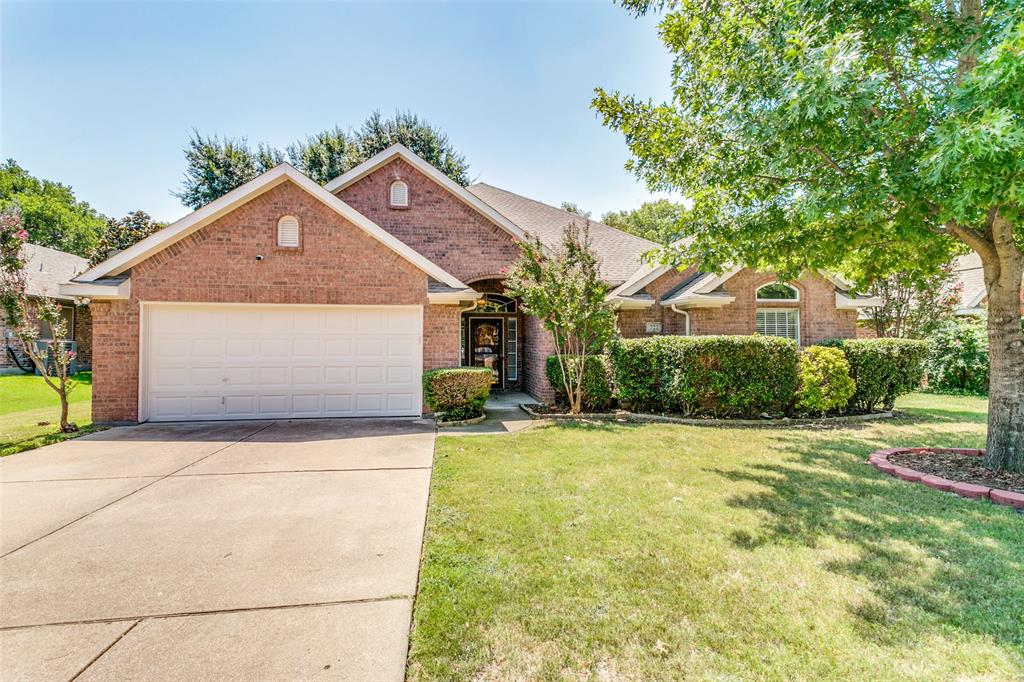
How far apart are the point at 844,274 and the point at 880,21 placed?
4.88 meters

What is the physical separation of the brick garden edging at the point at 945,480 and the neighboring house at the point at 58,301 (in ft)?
71.2

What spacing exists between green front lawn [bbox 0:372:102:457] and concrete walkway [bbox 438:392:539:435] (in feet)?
22.7

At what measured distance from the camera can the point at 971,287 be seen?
20.7 m

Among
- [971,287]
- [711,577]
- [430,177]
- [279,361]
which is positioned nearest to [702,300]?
[430,177]

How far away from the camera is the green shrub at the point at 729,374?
9.69m

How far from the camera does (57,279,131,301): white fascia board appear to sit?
8.59 meters

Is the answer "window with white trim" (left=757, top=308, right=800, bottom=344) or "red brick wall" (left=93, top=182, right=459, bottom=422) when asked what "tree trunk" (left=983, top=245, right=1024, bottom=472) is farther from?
"red brick wall" (left=93, top=182, right=459, bottom=422)

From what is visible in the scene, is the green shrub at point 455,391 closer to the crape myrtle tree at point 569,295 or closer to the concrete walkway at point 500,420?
the concrete walkway at point 500,420

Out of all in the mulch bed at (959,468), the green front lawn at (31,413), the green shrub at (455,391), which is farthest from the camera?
the green shrub at (455,391)

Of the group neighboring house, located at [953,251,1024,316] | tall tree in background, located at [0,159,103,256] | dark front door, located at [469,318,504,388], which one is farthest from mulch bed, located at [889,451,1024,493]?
tall tree in background, located at [0,159,103,256]

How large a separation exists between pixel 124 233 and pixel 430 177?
1778 centimetres

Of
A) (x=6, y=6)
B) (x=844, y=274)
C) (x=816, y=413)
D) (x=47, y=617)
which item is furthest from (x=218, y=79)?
(x=816, y=413)

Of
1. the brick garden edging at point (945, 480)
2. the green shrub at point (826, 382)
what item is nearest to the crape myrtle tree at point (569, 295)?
the green shrub at point (826, 382)

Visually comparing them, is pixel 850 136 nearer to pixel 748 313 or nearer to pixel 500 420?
pixel 500 420
